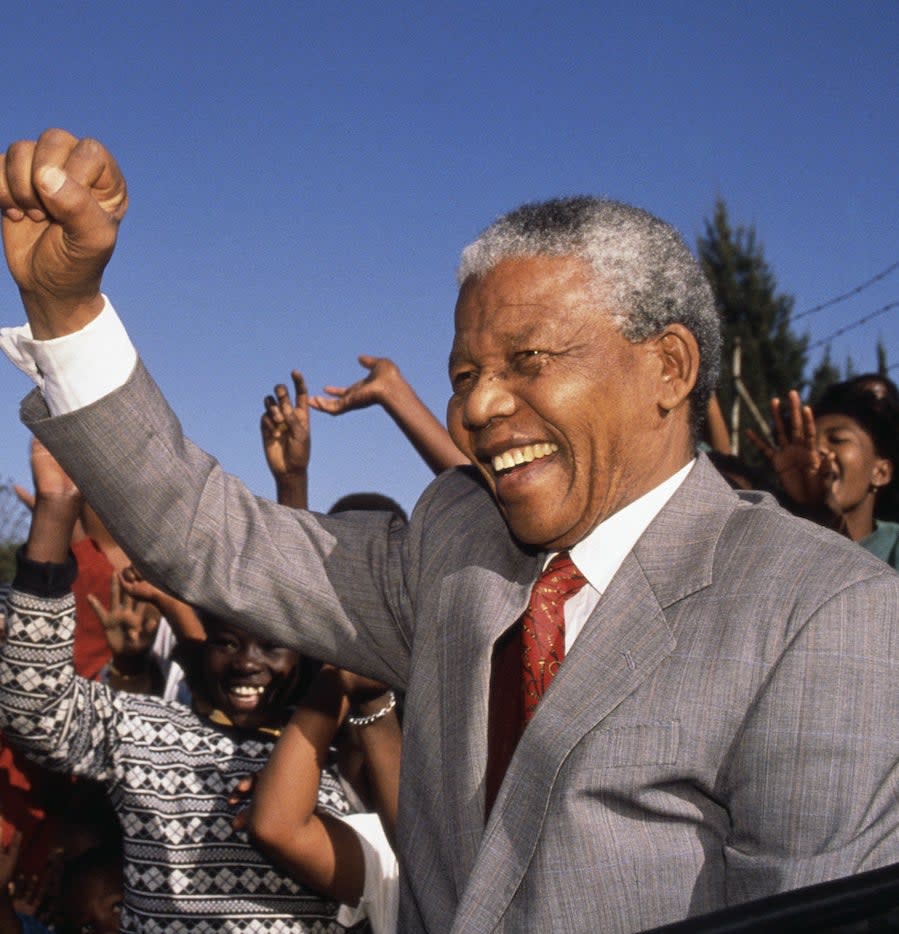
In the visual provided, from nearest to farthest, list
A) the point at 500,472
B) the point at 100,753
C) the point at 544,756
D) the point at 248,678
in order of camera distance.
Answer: the point at 544,756 < the point at 500,472 < the point at 100,753 < the point at 248,678

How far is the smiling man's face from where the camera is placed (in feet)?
6.70

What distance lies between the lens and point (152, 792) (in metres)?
3.39

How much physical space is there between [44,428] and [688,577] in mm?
1015

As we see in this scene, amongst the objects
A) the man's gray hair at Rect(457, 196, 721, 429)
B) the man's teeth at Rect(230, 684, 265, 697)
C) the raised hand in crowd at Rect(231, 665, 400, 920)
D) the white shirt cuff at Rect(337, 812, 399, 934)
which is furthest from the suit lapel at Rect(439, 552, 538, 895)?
the man's teeth at Rect(230, 684, 265, 697)

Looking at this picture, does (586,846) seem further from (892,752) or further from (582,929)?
(892,752)

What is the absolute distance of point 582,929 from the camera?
169 centimetres

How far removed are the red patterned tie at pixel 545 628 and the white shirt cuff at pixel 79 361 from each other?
740mm

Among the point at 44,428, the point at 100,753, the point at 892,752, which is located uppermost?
the point at 44,428

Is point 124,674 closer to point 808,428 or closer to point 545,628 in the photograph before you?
point 808,428

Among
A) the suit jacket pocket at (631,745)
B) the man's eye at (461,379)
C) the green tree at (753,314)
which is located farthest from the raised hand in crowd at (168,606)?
the green tree at (753,314)

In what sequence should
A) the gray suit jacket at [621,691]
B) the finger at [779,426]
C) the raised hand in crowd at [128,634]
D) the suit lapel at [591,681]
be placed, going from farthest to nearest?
the raised hand in crowd at [128,634] → the finger at [779,426] → the suit lapel at [591,681] → the gray suit jacket at [621,691]

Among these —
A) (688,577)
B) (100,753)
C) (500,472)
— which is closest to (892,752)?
(688,577)

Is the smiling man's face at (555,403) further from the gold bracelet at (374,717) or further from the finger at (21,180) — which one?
the gold bracelet at (374,717)

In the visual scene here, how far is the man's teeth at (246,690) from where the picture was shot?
3.74 metres
